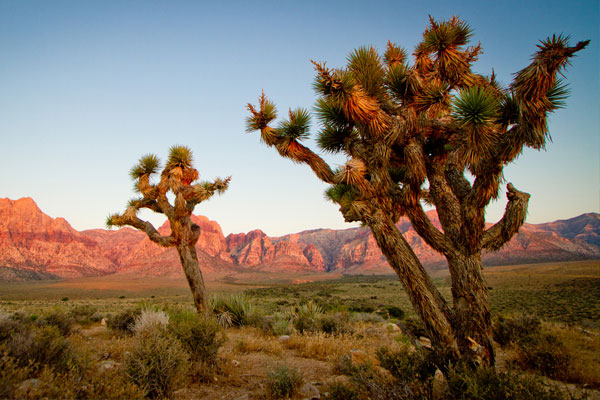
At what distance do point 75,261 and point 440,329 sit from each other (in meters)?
114

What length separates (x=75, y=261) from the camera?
302 feet

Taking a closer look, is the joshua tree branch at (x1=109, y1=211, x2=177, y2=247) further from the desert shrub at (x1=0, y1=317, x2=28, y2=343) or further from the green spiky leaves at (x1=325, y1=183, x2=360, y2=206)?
the green spiky leaves at (x1=325, y1=183, x2=360, y2=206)

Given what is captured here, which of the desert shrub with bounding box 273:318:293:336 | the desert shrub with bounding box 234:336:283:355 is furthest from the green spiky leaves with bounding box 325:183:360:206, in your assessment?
the desert shrub with bounding box 273:318:293:336

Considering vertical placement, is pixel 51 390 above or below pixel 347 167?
below

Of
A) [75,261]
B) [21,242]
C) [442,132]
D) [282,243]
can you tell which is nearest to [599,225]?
[282,243]

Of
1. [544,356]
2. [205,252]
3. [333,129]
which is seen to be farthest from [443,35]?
[205,252]

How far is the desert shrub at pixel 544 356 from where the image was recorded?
563 centimetres

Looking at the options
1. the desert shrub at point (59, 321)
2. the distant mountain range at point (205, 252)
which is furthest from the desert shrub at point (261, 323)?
the distant mountain range at point (205, 252)

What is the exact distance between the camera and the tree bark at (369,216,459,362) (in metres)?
4.52

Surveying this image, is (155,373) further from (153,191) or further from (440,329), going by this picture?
(153,191)

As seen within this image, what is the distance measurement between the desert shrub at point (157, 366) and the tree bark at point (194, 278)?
5.73 meters

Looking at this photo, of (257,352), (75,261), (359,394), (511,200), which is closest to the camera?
Answer: (359,394)

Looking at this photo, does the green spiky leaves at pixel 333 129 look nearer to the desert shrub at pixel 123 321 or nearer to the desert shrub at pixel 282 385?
the desert shrub at pixel 282 385

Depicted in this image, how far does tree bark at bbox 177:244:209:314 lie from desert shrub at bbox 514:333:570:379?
853 centimetres
